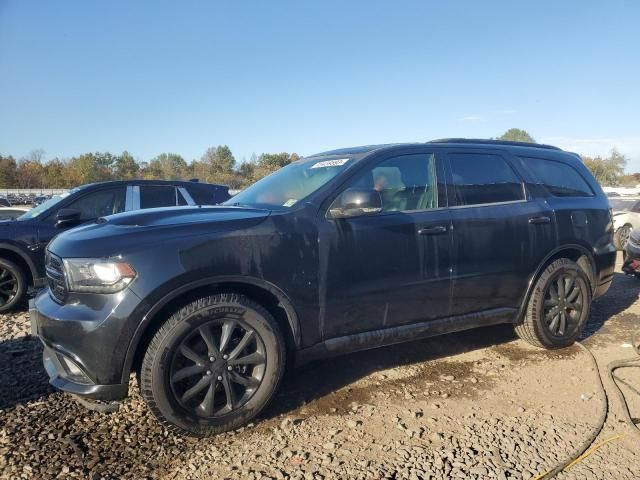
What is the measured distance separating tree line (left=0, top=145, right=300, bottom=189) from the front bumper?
60895mm

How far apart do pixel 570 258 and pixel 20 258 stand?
6138 millimetres

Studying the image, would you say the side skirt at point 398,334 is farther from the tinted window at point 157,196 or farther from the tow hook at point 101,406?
the tinted window at point 157,196

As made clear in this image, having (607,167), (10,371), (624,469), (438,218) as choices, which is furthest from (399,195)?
(607,167)

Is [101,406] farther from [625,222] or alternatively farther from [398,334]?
[625,222]

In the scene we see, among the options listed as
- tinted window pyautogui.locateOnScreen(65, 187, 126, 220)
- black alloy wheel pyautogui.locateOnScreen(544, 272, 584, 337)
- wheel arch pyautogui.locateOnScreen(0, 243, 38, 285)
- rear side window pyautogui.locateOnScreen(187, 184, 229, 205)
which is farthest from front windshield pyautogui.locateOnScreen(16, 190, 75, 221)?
black alloy wheel pyautogui.locateOnScreen(544, 272, 584, 337)

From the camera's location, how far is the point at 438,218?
3.48 meters

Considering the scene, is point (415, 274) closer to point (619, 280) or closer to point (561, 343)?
point (561, 343)

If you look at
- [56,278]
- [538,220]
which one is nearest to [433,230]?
[538,220]

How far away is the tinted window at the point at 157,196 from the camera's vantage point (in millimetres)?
6441

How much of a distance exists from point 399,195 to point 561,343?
7.09 ft

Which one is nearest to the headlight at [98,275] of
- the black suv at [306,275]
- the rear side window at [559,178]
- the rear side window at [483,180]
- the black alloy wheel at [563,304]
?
the black suv at [306,275]

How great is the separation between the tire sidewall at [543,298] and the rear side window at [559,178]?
2.25 feet

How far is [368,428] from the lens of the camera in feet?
9.25

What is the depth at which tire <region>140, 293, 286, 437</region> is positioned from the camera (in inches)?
102
